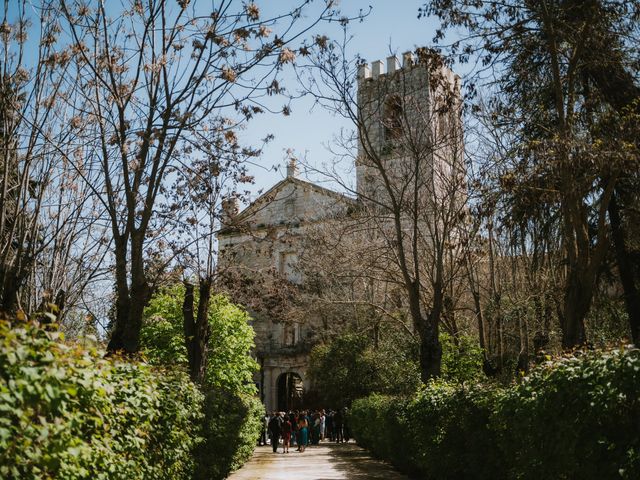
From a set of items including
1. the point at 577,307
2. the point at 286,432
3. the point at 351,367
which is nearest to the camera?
the point at 577,307

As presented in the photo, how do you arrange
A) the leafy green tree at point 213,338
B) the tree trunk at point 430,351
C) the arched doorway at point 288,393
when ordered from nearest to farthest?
the tree trunk at point 430,351 < the leafy green tree at point 213,338 < the arched doorway at point 288,393

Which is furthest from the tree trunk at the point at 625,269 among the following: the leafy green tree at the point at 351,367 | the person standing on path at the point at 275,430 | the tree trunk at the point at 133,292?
the person standing on path at the point at 275,430

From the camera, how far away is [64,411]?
3.71m

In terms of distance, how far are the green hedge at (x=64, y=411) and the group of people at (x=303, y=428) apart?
65.7 feet

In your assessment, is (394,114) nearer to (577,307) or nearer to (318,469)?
(577,307)

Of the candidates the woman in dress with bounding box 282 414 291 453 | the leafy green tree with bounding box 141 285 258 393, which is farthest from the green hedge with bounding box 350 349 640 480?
the leafy green tree with bounding box 141 285 258 393

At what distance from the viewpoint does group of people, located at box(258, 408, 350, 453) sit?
84.2 ft

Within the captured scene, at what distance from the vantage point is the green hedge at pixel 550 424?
4.70m

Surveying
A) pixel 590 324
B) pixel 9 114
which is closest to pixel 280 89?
pixel 9 114

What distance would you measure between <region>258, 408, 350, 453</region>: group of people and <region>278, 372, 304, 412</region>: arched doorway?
6191mm

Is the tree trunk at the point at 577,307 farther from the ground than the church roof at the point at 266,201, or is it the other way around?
the church roof at the point at 266,201

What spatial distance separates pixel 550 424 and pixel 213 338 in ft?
69.4

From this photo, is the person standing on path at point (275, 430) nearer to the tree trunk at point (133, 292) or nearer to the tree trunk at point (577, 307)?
the tree trunk at point (133, 292)


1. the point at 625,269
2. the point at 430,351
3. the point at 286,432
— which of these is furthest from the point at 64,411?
the point at 286,432
